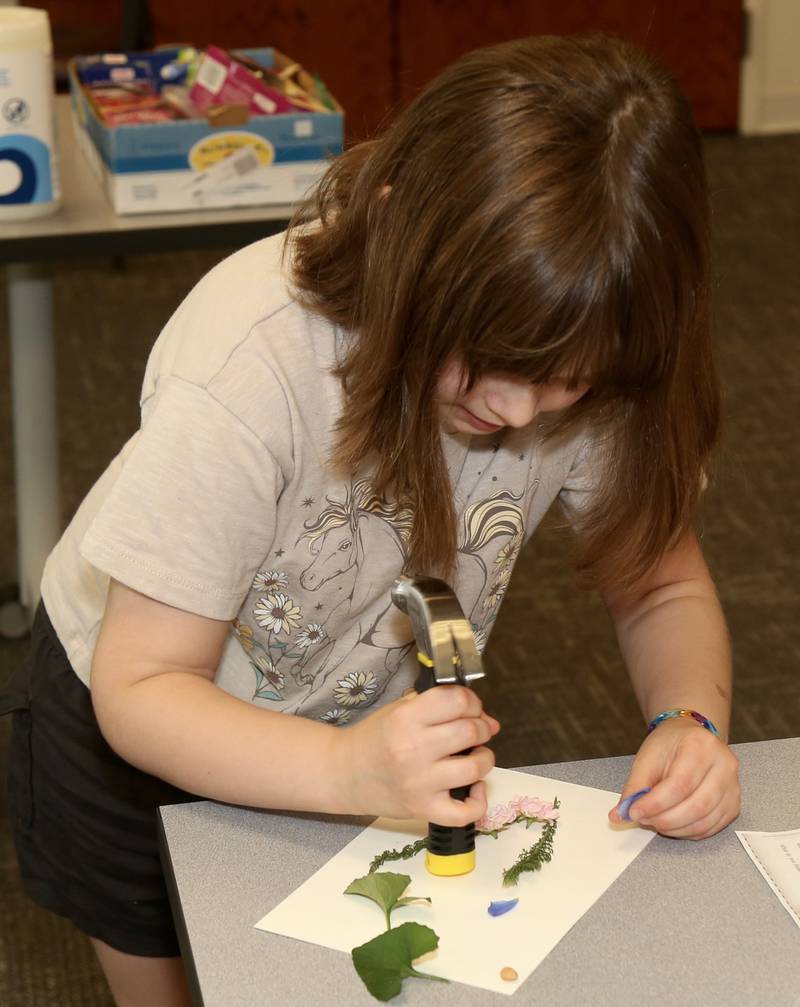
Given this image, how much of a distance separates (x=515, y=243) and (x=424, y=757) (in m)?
0.30

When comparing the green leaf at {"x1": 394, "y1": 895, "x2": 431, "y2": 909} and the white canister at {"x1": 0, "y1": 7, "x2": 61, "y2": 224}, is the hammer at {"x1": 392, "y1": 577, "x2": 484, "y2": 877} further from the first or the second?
the white canister at {"x1": 0, "y1": 7, "x2": 61, "y2": 224}

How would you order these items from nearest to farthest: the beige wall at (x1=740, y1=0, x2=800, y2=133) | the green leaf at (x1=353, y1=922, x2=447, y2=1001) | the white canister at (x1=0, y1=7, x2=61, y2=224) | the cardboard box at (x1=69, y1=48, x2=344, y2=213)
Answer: the green leaf at (x1=353, y1=922, x2=447, y2=1001), the white canister at (x1=0, y1=7, x2=61, y2=224), the cardboard box at (x1=69, y1=48, x2=344, y2=213), the beige wall at (x1=740, y1=0, x2=800, y2=133)

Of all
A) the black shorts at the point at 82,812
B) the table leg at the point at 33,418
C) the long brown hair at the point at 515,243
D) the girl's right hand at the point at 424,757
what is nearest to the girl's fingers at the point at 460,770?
the girl's right hand at the point at 424,757

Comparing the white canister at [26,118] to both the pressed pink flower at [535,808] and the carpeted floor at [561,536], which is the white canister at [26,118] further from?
the pressed pink flower at [535,808]

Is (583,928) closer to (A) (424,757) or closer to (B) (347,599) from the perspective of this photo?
(A) (424,757)

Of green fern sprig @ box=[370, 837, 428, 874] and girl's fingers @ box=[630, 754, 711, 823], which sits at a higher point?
girl's fingers @ box=[630, 754, 711, 823]

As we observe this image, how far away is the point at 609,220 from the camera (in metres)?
0.84

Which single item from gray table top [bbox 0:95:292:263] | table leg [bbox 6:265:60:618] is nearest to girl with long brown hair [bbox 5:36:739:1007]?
gray table top [bbox 0:95:292:263]

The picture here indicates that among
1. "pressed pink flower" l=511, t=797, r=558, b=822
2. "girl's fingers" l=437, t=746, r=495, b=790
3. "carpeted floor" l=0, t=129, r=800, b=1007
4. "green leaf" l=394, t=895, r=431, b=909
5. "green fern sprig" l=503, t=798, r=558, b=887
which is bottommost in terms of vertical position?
"carpeted floor" l=0, t=129, r=800, b=1007

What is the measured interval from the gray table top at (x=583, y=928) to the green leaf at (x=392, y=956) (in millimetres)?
12

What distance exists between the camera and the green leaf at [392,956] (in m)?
0.81

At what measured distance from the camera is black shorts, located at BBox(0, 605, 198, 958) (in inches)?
47.1

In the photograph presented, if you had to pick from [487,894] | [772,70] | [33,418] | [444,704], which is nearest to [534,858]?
[487,894]

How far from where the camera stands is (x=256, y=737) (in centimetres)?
94
